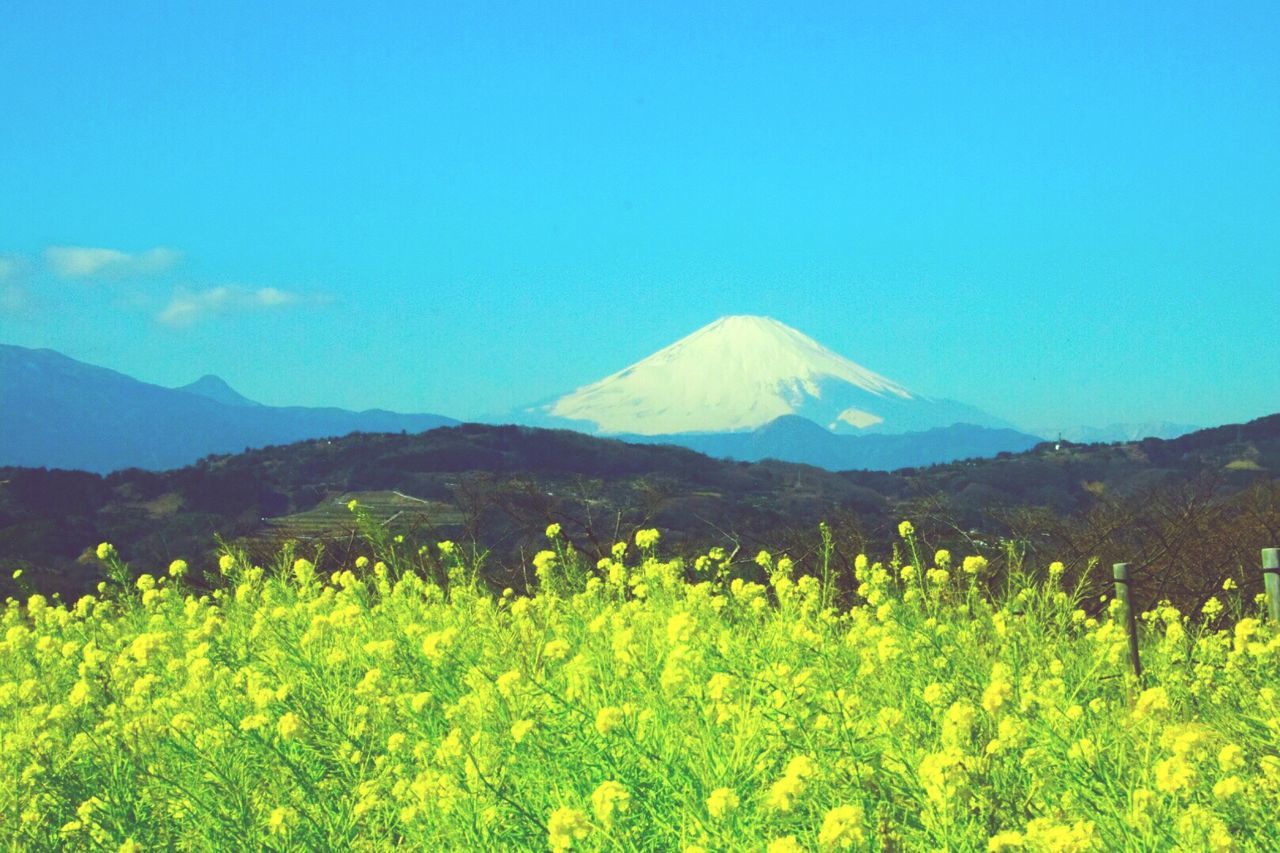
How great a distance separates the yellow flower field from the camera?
352cm

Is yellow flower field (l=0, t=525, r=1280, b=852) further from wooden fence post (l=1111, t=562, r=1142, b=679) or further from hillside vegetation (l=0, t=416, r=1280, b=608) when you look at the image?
hillside vegetation (l=0, t=416, r=1280, b=608)

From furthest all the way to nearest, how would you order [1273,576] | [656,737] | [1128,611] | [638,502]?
[638,502], [1273,576], [1128,611], [656,737]

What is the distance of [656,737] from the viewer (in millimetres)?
4086

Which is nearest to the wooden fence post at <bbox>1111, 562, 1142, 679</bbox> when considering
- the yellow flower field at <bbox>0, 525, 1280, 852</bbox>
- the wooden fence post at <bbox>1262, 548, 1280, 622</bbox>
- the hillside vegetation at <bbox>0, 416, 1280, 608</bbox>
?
the yellow flower field at <bbox>0, 525, 1280, 852</bbox>

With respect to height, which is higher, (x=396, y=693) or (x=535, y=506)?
(x=535, y=506)

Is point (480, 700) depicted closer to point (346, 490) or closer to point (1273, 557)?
point (1273, 557)

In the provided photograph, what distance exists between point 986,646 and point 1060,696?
216 centimetres

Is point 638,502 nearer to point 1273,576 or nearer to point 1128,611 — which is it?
point 1273,576

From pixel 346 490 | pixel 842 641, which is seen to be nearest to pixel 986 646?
pixel 842 641

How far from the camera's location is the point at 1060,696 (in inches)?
174

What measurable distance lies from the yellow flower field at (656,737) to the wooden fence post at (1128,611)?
0.08 m

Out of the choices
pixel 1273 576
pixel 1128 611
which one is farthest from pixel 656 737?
pixel 1273 576

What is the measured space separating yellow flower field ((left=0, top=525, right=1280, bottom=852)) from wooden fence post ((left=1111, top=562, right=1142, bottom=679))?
8cm

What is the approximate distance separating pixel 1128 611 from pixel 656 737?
403 centimetres
